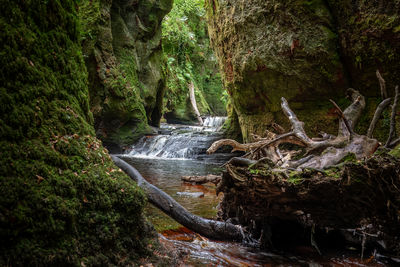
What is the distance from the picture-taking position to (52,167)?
134cm

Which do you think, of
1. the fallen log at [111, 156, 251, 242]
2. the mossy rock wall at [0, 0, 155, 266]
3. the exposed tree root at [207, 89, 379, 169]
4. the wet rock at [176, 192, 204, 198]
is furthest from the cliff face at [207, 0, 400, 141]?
the mossy rock wall at [0, 0, 155, 266]

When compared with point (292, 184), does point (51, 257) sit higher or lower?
lower

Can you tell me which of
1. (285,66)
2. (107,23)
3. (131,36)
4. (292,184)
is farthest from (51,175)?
(131,36)

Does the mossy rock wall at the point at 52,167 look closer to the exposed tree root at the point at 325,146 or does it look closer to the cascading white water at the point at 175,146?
Answer: the exposed tree root at the point at 325,146

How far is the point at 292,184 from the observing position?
7.52ft

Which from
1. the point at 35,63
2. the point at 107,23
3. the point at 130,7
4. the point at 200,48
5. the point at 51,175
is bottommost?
the point at 51,175

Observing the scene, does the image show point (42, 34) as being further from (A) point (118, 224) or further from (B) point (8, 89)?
(A) point (118, 224)

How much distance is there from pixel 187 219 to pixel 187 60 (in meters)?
25.2

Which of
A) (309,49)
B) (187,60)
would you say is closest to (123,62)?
(309,49)

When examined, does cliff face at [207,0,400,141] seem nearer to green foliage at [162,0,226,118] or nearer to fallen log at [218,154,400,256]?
fallen log at [218,154,400,256]

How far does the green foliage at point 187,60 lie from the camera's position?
891 inches

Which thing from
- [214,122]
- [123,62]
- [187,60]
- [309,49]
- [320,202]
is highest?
[187,60]

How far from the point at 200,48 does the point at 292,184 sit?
94.6ft

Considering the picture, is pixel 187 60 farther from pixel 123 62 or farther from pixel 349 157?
A: pixel 349 157
